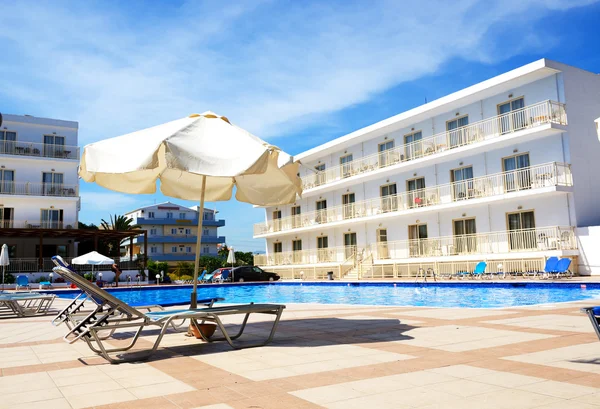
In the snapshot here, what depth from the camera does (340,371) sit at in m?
4.49

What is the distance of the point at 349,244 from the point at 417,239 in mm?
6410

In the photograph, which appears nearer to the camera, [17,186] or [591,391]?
[591,391]

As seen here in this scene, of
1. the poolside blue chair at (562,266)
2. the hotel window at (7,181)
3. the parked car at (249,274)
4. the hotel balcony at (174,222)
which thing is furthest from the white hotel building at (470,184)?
the hotel balcony at (174,222)

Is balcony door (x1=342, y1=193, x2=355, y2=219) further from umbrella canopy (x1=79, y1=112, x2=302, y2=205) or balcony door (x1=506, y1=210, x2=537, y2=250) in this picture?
umbrella canopy (x1=79, y1=112, x2=302, y2=205)

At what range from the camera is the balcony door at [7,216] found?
35.4 meters

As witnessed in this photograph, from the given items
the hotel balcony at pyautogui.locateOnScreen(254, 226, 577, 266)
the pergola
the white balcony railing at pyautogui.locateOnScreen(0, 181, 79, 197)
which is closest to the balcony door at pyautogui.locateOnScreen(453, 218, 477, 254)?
the hotel balcony at pyautogui.locateOnScreen(254, 226, 577, 266)

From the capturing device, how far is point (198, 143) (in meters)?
5.83

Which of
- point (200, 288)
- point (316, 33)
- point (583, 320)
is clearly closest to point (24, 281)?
point (200, 288)

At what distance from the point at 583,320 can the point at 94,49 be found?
12041 mm

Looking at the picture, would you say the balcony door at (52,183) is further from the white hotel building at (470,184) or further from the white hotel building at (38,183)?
the white hotel building at (470,184)

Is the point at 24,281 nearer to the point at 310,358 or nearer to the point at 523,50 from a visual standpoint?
the point at 310,358

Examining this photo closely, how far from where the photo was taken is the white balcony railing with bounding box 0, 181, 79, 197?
36000mm

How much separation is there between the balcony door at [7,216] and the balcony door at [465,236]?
3003 cm

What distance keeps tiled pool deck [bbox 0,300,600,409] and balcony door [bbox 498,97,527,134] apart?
60.7 ft
